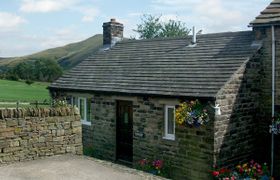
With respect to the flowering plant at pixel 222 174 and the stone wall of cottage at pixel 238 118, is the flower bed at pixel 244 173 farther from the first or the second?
the stone wall of cottage at pixel 238 118

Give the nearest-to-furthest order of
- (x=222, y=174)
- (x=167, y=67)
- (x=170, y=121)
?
1. (x=222, y=174)
2. (x=170, y=121)
3. (x=167, y=67)

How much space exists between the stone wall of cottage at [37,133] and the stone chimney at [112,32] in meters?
10.2

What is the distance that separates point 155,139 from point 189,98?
2.10 m

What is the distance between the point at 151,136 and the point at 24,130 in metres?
5.04

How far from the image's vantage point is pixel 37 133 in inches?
362

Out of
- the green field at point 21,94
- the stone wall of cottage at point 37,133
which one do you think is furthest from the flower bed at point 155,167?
the green field at point 21,94

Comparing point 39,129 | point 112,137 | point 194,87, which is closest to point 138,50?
point 112,137

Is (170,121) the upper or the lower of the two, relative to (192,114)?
lower

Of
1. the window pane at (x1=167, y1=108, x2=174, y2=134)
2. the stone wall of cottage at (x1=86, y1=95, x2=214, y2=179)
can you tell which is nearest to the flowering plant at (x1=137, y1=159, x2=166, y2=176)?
the stone wall of cottage at (x1=86, y1=95, x2=214, y2=179)

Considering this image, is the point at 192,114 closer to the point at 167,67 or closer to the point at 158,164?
the point at 158,164

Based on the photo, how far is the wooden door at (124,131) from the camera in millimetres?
13883

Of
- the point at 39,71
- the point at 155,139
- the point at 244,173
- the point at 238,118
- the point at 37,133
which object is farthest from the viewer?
the point at 39,71

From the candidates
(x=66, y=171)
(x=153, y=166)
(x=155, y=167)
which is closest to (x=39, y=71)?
(x=153, y=166)

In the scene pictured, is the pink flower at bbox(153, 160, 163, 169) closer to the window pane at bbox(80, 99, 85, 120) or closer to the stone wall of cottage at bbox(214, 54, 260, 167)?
the stone wall of cottage at bbox(214, 54, 260, 167)
